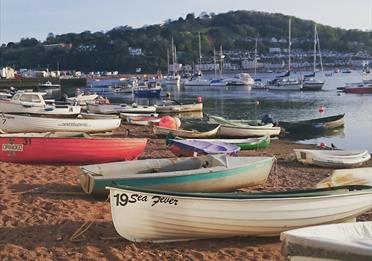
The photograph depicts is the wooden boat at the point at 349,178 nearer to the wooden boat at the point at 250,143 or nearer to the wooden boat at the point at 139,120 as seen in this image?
the wooden boat at the point at 250,143

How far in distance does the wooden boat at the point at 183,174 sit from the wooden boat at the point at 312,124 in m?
19.1

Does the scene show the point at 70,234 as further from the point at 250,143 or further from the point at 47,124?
the point at 250,143

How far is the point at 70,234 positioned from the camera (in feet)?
28.1

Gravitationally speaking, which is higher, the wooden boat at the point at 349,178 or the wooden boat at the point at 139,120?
the wooden boat at the point at 349,178

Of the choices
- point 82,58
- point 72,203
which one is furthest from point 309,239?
point 82,58

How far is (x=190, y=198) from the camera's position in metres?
8.16

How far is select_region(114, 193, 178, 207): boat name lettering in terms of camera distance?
26.4 feet

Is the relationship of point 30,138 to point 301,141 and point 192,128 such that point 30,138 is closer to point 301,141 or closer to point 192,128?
point 192,128

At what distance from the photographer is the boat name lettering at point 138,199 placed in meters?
8.05

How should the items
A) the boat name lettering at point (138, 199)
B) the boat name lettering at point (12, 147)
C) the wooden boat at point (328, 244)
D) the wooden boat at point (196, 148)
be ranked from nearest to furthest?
the wooden boat at point (328, 244)
the boat name lettering at point (138, 199)
the boat name lettering at point (12, 147)
the wooden boat at point (196, 148)

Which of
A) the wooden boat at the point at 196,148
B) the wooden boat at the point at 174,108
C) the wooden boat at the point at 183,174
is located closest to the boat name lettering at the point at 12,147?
the wooden boat at the point at 183,174

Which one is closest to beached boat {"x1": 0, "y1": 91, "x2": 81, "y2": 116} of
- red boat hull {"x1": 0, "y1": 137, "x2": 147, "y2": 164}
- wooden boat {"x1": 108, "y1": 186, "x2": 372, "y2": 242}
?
red boat hull {"x1": 0, "y1": 137, "x2": 147, "y2": 164}

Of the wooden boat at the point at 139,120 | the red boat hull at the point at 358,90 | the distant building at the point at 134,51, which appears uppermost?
the distant building at the point at 134,51

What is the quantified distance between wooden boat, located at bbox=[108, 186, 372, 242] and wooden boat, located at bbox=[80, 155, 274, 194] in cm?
167
